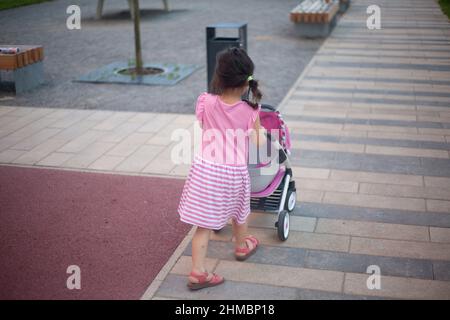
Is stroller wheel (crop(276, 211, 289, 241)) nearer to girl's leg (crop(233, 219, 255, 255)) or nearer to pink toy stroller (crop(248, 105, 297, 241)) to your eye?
pink toy stroller (crop(248, 105, 297, 241))

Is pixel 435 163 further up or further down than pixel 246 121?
further down

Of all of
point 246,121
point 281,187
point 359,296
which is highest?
point 246,121

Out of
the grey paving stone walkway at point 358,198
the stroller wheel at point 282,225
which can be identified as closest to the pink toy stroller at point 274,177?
the stroller wheel at point 282,225

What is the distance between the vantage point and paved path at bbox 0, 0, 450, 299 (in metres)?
4.21

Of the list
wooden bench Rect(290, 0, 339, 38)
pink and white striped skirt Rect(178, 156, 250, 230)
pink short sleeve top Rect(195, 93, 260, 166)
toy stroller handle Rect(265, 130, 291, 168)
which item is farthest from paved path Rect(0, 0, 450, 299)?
wooden bench Rect(290, 0, 339, 38)

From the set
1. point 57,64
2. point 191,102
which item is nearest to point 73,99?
point 191,102

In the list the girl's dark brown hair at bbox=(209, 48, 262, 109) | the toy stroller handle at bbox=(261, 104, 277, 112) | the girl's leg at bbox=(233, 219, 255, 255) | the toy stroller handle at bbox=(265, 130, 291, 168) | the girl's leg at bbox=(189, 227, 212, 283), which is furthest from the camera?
Answer: the toy stroller handle at bbox=(261, 104, 277, 112)

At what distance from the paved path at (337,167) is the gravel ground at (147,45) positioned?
1.90 ft

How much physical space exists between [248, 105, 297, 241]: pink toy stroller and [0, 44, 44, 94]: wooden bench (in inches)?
232

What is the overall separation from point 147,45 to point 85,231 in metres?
9.18

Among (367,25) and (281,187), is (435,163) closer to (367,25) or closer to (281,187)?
(281,187)

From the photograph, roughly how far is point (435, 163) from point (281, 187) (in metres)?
2.39

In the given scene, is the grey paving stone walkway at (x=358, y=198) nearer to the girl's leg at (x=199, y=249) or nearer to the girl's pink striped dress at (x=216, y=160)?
the girl's leg at (x=199, y=249)
